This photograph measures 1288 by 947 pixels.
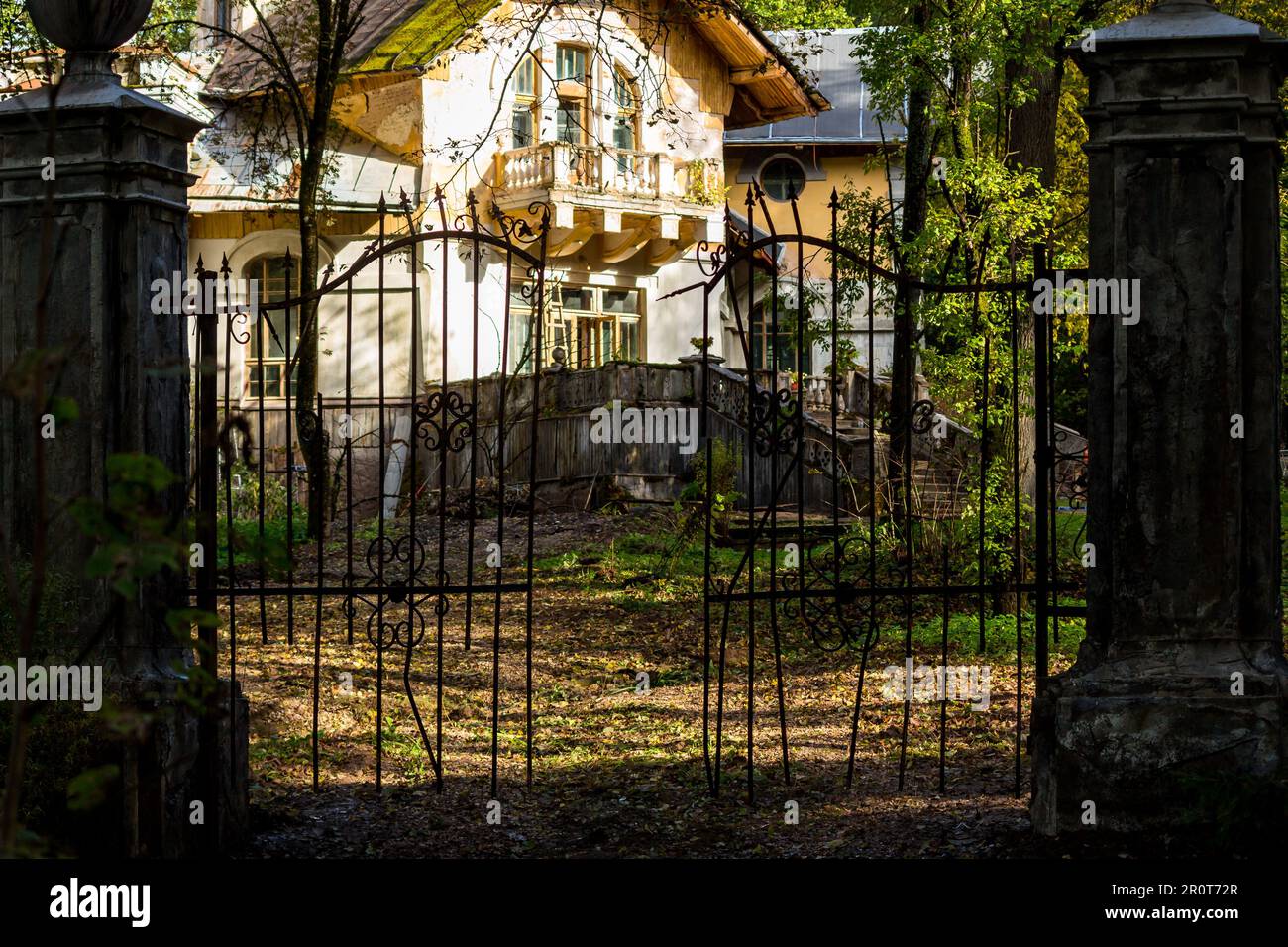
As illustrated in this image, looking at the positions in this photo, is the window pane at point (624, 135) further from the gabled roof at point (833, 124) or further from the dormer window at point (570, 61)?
the gabled roof at point (833, 124)

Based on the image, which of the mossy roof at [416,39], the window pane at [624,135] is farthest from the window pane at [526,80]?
the window pane at [624,135]

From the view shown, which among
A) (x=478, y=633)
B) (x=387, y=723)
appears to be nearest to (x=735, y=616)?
(x=478, y=633)

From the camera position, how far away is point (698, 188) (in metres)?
21.1

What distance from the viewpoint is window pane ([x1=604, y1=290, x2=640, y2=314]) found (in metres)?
23.1

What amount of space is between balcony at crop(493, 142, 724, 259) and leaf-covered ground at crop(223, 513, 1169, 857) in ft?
30.5

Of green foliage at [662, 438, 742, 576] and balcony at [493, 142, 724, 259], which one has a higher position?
balcony at [493, 142, 724, 259]

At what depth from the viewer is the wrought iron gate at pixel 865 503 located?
19.4 ft

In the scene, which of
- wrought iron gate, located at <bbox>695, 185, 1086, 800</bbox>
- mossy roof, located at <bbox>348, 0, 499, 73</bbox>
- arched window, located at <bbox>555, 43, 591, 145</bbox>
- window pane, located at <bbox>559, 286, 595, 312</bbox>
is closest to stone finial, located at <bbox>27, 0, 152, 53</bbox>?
wrought iron gate, located at <bbox>695, 185, 1086, 800</bbox>

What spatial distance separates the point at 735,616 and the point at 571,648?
1.33 metres

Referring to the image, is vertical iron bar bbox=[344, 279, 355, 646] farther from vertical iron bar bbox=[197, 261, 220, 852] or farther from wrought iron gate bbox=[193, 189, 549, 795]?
vertical iron bar bbox=[197, 261, 220, 852]

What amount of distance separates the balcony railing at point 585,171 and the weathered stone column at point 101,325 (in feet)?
47.7
